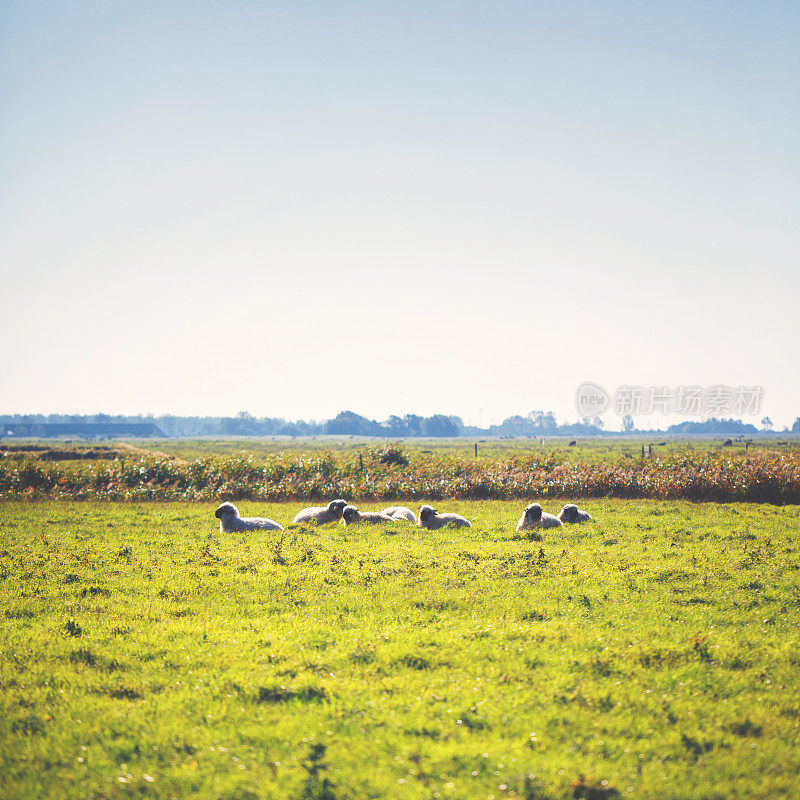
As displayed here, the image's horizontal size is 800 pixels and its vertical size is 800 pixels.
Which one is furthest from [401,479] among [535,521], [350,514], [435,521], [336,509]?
[535,521]

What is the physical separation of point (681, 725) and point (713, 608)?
16.9ft

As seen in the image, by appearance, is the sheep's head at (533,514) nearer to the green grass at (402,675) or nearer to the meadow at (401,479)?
the green grass at (402,675)

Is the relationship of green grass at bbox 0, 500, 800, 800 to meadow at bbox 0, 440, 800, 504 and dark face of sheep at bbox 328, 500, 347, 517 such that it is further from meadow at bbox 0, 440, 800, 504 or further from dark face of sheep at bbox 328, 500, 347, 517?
meadow at bbox 0, 440, 800, 504

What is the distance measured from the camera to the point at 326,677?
8188 mm

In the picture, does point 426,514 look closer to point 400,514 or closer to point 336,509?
point 400,514

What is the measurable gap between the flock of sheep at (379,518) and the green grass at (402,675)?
4.49 meters

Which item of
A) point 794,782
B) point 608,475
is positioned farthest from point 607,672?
point 608,475

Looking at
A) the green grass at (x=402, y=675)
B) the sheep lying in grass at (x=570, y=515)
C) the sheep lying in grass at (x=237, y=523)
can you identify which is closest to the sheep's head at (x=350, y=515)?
the sheep lying in grass at (x=237, y=523)

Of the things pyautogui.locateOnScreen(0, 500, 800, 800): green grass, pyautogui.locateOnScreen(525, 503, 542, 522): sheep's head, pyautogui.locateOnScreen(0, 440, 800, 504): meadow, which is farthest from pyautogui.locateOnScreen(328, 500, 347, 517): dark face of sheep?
pyautogui.locateOnScreen(0, 440, 800, 504): meadow

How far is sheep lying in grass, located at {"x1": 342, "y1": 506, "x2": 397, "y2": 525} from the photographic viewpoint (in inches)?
860

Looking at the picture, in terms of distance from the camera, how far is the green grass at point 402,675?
6.00 m

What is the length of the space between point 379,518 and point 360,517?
855mm

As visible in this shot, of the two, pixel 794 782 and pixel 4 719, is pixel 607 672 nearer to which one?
pixel 794 782

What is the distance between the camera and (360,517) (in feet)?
72.8
